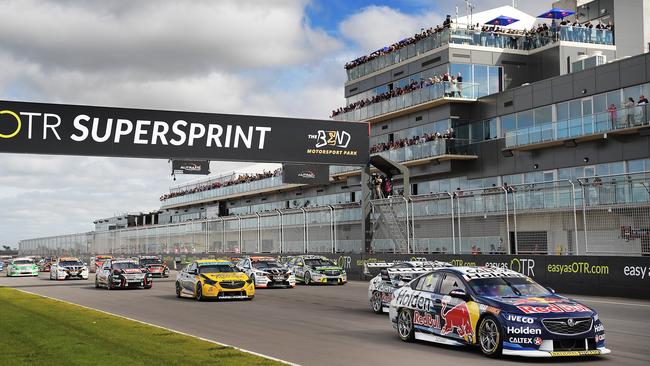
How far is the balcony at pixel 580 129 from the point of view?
127 feet

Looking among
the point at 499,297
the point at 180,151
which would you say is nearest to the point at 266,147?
the point at 180,151

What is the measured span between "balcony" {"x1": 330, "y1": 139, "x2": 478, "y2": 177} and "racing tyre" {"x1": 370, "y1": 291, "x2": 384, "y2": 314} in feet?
105

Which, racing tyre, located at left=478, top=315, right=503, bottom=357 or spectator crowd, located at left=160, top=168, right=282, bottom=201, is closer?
racing tyre, located at left=478, top=315, right=503, bottom=357

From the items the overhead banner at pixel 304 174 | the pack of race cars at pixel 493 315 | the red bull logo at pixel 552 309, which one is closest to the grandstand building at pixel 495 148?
the overhead banner at pixel 304 174

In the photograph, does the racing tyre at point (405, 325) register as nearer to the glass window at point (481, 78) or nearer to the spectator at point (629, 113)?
the spectator at point (629, 113)

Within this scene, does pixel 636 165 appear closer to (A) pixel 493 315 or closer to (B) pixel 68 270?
(A) pixel 493 315

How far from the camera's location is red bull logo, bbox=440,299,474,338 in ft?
39.4

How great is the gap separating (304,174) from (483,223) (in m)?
19.1

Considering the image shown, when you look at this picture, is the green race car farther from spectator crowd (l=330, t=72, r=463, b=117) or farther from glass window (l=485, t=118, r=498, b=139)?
glass window (l=485, t=118, r=498, b=139)

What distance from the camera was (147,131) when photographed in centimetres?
3712

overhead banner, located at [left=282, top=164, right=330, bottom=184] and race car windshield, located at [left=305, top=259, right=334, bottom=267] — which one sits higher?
overhead banner, located at [left=282, top=164, right=330, bottom=184]

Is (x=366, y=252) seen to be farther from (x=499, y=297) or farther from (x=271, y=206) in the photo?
(x=271, y=206)

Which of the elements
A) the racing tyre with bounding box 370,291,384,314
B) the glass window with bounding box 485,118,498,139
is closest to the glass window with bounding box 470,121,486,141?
the glass window with bounding box 485,118,498,139

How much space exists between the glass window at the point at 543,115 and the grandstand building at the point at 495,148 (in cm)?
7
